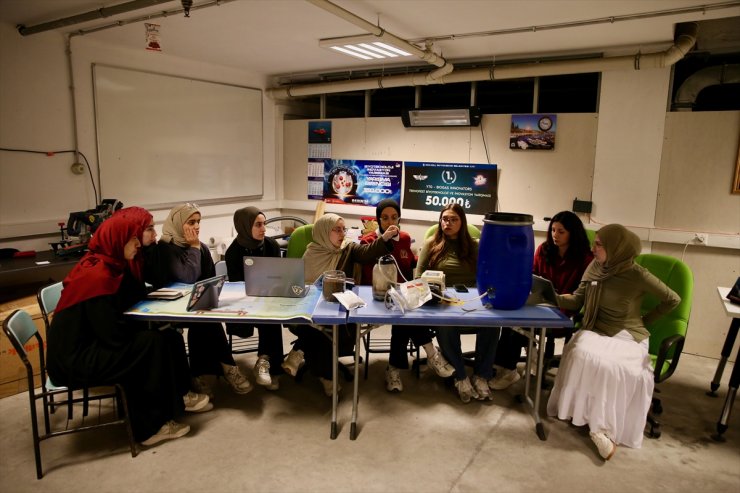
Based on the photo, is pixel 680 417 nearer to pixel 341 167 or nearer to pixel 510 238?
pixel 510 238

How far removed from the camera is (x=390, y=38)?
12.3 feet

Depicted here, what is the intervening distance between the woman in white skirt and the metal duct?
196 centimetres

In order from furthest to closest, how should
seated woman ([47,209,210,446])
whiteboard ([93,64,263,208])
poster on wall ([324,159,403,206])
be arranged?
1. poster on wall ([324,159,403,206])
2. whiteboard ([93,64,263,208])
3. seated woman ([47,209,210,446])

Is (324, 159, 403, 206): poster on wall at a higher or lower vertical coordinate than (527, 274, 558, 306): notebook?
higher

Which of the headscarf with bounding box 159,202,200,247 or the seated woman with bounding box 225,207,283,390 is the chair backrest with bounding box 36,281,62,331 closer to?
the headscarf with bounding box 159,202,200,247

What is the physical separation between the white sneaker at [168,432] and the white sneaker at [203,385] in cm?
35

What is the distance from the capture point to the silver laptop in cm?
299

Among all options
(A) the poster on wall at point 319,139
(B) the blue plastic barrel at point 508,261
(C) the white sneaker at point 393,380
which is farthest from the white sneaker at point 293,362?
(A) the poster on wall at point 319,139

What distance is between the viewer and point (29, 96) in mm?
3949

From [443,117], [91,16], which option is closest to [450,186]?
[443,117]

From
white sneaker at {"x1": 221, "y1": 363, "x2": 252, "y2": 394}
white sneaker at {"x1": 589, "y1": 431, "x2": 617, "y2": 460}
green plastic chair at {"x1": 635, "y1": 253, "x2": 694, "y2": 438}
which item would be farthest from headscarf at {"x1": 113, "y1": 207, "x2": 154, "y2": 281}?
green plastic chair at {"x1": 635, "y1": 253, "x2": 694, "y2": 438}

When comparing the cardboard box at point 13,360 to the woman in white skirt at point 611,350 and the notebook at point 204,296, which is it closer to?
the notebook at point 204,296

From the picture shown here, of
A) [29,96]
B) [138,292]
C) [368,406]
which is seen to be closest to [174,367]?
[138,292]

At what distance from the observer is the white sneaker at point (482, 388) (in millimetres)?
3334
